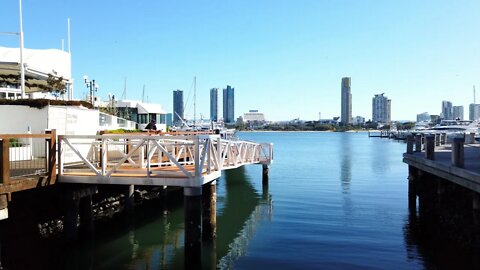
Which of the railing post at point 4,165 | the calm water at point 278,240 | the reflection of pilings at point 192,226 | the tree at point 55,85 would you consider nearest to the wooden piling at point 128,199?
the calm water at point 278,240

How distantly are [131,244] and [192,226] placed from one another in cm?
413

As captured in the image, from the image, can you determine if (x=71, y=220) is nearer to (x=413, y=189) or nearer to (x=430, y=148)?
(x=430, y=148)

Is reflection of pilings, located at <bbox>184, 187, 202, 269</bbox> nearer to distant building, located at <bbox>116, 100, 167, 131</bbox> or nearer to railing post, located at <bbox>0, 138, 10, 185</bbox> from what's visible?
railing post, located at <bbox>0, 138, 10, 185</bbox>

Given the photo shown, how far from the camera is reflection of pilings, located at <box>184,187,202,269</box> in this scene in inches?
501

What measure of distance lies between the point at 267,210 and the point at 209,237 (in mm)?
8679

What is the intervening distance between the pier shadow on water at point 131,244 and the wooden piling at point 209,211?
296 millimetres

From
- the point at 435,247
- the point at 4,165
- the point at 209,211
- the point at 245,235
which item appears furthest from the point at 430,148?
the point at 4,165

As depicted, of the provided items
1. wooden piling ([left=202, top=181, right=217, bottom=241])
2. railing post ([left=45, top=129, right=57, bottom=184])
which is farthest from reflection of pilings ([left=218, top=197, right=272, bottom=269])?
railing post ([left=45, top=129, right=57, bottom=184])

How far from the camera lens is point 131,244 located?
15.8m

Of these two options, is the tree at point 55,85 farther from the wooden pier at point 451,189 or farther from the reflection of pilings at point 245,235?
the wooden pier at point 451,189

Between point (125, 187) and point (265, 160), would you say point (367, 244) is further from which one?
point (265, 160)

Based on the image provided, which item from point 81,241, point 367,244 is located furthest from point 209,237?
point 367,244

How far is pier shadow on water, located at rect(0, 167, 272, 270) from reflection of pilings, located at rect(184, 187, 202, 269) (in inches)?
25.4

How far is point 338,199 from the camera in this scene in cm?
2581
